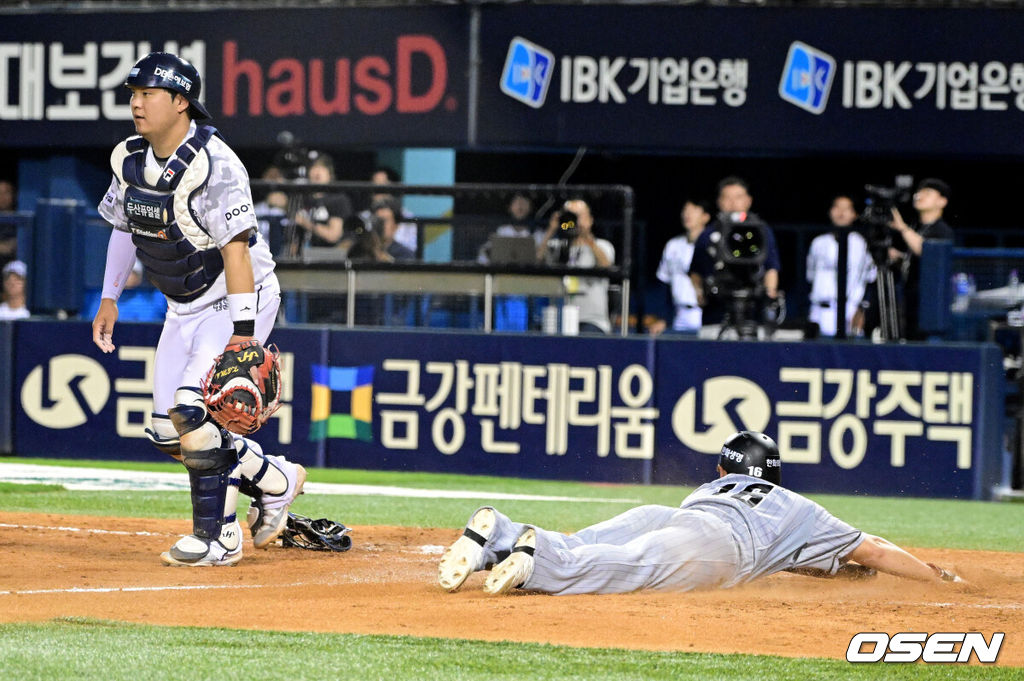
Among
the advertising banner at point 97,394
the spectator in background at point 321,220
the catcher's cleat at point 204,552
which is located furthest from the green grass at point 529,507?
the catcher's cleat at point 204,552

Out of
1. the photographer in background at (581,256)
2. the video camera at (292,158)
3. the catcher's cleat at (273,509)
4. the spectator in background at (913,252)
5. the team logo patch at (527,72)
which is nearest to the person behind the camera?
the catcher's cleat at (273,509)

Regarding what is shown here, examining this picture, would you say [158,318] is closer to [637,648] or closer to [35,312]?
[35,312]

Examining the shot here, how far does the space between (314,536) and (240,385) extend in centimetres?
147

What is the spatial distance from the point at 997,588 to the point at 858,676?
2.47m

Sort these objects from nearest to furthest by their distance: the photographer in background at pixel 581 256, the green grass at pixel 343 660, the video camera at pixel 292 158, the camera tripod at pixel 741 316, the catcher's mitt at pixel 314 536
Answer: the green grass at pixel 343 660 → the catcher's mitt at pixel 314 536 → the camera tripod at pixel 741 316 → the photographer in background at pixel 581 256 → the video camera at pixel 292 158

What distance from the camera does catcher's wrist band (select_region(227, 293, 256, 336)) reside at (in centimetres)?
655

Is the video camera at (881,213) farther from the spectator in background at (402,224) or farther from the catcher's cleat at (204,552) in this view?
the catcher's cleat at (204,552)

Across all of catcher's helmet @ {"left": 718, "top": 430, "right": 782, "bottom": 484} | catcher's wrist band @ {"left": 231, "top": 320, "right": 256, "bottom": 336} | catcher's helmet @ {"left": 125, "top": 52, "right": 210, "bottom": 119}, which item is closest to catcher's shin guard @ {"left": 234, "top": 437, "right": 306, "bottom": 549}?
catcher's wrist band @ {"left": 231, "top": 320, "right": 256, "bottom": 336}

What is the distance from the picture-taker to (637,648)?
5133mm

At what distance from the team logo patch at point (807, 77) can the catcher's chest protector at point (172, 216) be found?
10.0 meters

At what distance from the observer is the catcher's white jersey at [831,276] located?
Answer: 13117 mm

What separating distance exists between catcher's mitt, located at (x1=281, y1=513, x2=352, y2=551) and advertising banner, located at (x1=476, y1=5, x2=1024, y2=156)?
29.2ft

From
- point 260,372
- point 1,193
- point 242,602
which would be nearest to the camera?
point 242,602

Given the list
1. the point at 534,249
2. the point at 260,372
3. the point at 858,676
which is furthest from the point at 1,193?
the point at 858,676
